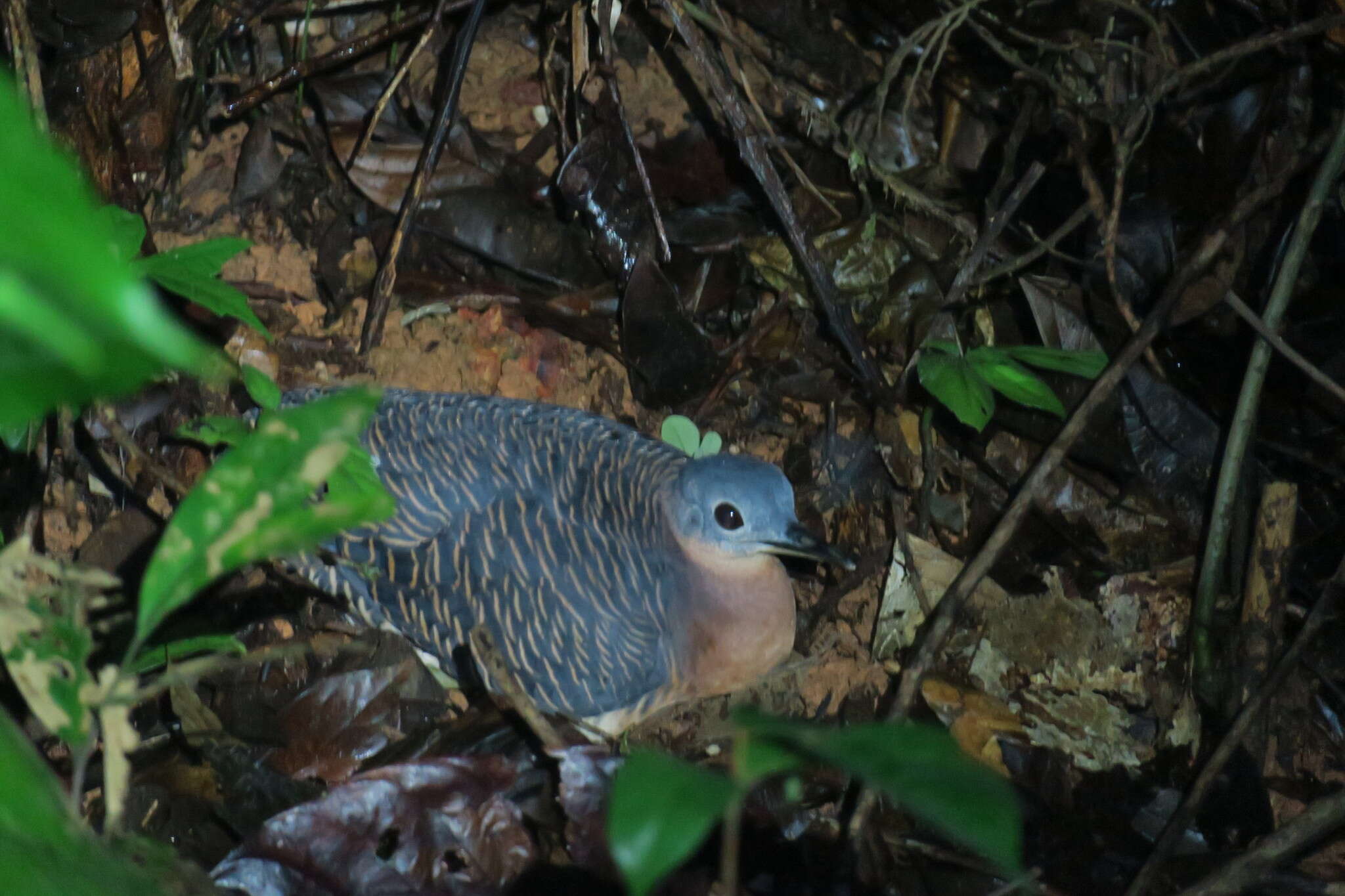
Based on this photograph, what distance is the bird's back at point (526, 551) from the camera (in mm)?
2557

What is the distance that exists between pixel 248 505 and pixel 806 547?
5.96ft

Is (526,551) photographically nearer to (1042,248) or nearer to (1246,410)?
(1042,248)

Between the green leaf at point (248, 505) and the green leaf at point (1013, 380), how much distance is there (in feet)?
7.64

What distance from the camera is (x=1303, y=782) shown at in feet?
8.98

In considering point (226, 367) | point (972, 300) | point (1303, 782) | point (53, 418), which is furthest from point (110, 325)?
point (972, 300)

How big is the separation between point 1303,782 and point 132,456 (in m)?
3.28

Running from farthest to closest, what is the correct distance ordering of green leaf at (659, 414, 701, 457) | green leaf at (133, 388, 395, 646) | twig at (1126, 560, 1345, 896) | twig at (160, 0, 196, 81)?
1. green leaf at (659, 414, 701, 457)
2. twig at (160, 0, 196, 81)
3. twig at (1126, 560, 1345, 896)
4. green leaf at (133, 388, 395, 646)

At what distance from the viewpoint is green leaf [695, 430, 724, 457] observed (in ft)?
10.8

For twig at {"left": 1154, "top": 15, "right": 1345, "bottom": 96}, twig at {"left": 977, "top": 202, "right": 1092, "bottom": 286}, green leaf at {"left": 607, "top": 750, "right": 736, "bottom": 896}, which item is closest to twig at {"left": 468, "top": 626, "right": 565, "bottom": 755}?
green leaf at {"left": 607, "top": 750, "right": 736, "bottom": 896}

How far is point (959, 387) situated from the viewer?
292 cm

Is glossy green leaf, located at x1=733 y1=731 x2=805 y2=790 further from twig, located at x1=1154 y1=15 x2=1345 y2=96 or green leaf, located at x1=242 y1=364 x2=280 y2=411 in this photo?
twig, located at x1=1154 y1=15 x2=1345 y2=96

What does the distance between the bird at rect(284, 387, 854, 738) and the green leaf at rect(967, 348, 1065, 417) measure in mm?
770

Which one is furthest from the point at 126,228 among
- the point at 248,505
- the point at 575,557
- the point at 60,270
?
the point at 60,270

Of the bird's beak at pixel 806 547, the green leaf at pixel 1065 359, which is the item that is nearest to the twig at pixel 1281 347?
the green leaf at pixel 1065 359
